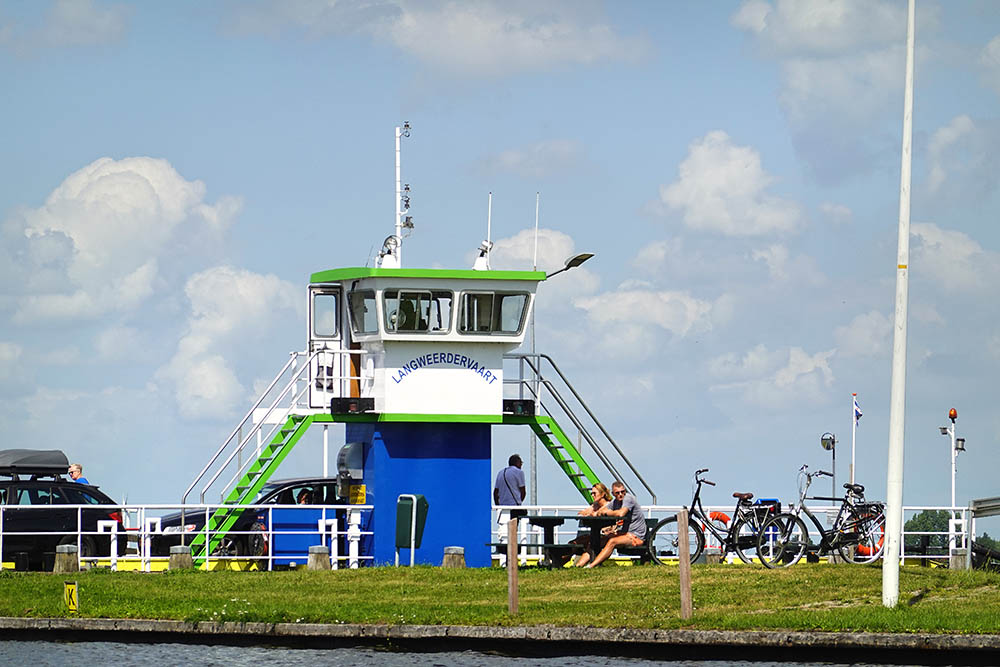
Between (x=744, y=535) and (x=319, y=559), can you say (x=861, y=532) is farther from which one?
(x=319, y=559)

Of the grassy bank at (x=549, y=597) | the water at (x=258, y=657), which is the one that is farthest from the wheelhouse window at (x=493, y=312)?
the water at (x=258, y=657)

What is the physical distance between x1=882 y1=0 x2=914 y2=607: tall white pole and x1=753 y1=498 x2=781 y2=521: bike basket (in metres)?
6.58

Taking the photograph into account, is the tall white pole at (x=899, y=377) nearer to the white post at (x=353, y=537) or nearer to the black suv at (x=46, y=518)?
the white post at (x=353, y=537)

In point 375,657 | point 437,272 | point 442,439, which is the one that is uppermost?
point 437,272

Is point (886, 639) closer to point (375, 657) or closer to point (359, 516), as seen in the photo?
point (375, 657)

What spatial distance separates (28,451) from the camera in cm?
3791

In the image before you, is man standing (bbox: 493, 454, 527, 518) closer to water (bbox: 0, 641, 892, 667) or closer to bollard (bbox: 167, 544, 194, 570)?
bollard (bbox: 167, 544, 194, 570)

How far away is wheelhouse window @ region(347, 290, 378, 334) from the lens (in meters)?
32.5

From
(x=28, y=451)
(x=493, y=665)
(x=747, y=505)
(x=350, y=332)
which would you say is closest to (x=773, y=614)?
(x=493, y=665)

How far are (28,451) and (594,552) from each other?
1409 centimetres

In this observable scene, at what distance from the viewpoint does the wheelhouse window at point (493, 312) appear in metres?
32.5

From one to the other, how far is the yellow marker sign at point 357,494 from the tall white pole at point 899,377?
12524 millimetres

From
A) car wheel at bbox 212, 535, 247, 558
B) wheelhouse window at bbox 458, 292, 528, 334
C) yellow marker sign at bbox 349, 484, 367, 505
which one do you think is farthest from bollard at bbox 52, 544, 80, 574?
wheelhouse window at bbox 458, 292, 528, 334

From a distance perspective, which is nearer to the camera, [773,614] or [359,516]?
[773,614]
